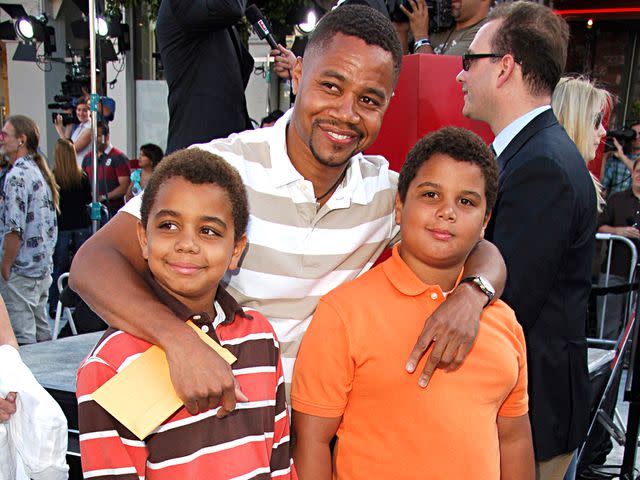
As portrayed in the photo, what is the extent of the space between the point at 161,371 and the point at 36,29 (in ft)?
38.5

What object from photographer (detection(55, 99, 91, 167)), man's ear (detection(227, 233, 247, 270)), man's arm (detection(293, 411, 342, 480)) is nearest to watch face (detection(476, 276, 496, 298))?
man's arm (detection(293, 411, 342, 480))

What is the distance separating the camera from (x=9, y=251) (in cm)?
525

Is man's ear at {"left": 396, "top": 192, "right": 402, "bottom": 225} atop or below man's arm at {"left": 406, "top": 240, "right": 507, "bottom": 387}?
atop

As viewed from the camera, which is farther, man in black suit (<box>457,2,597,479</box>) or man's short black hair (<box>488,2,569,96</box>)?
man's short black hair (<box>488,2,569,96</box>)

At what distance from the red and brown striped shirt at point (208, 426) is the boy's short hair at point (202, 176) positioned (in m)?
0.19

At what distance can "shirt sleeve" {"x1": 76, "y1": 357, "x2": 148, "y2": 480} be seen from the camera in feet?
4.05

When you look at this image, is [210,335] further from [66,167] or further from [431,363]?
[66,167]

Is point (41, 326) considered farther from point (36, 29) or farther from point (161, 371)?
point (36, 29)

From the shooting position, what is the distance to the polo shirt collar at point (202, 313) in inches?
56.2

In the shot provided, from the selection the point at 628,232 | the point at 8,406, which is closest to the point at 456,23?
the point at 8,406

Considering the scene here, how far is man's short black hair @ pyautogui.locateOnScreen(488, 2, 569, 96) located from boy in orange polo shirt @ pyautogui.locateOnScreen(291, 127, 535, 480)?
617 mm

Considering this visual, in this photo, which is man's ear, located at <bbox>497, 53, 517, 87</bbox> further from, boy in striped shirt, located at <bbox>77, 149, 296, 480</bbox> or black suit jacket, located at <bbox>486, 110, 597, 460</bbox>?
boy in striped shirt, located at <bbox>77, 149, 296, 480</bbox>

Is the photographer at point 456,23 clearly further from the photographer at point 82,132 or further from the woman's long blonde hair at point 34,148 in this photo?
the photographer at point 82,132

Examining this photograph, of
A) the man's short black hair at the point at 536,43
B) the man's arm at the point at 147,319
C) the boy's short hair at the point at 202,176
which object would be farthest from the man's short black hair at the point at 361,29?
the man's arm at the point at 147,319
